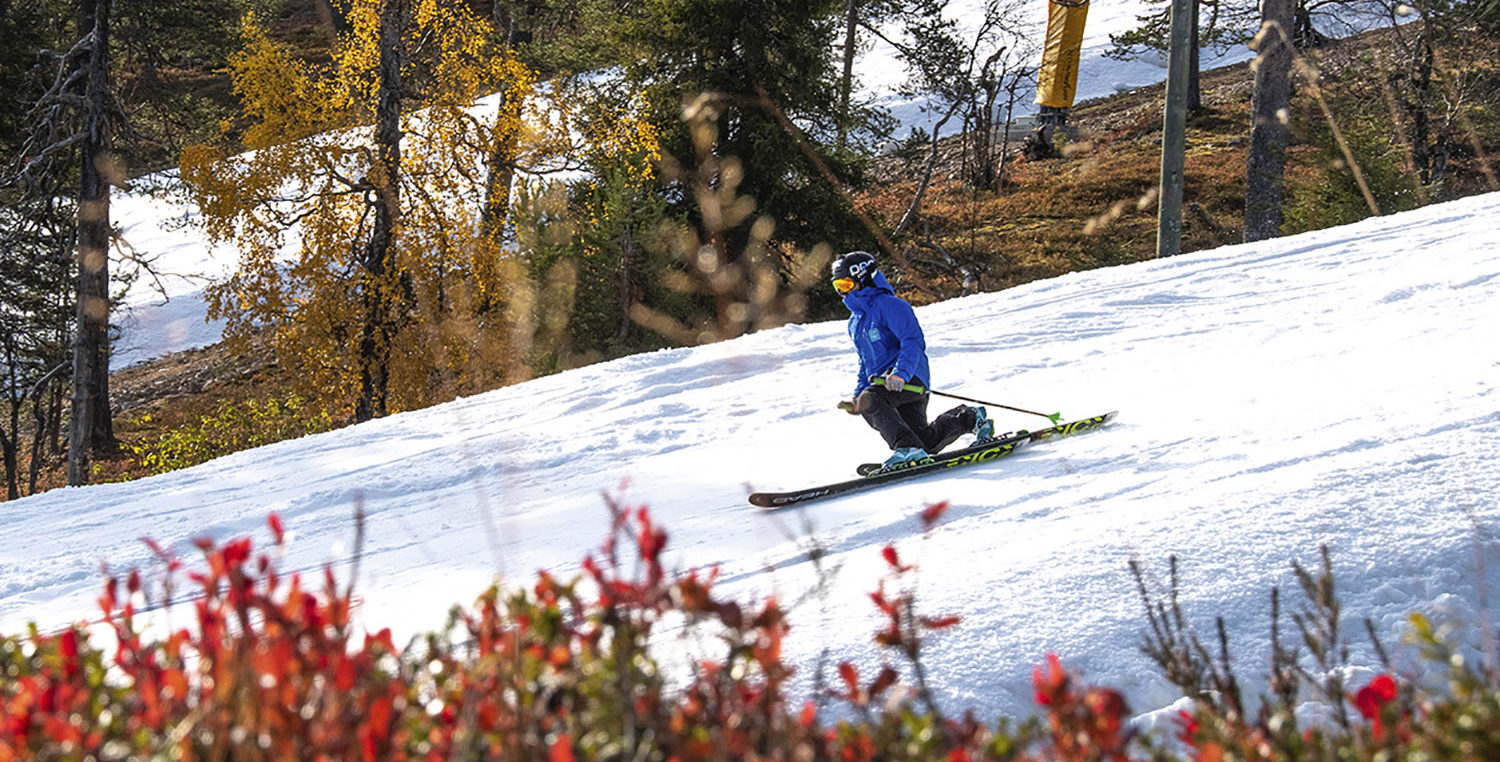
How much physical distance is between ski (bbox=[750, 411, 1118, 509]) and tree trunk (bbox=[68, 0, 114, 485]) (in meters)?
14.4

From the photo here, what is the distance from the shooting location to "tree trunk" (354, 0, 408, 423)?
52.0 feet

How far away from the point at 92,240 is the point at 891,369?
15.8m

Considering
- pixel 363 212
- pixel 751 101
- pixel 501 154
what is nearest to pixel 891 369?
pixel 501 154

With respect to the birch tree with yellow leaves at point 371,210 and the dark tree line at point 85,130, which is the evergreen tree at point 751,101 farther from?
the dark tree line at point 85,130

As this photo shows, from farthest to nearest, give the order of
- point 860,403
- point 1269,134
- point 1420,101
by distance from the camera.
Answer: point 1420,101, point 1269,134, point 860,403

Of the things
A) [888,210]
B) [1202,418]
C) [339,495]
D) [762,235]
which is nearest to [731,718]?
[1202,418]

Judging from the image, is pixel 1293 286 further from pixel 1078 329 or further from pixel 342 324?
pixel 342 324

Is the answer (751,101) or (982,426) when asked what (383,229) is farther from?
(982,426)

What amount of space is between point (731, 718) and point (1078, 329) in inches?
367

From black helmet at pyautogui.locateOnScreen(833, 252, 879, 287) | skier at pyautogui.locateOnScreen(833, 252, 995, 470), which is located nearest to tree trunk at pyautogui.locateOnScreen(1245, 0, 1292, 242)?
skier at pyautogui.locateOnScreen(833, 252, 995, 470)

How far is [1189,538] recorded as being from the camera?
13.8 ft

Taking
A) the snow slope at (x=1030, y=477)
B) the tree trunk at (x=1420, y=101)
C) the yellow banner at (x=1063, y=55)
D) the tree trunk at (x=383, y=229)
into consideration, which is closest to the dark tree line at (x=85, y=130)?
the tree trunk at (x=383, y=229)

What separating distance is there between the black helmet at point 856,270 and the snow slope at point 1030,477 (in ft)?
4.26

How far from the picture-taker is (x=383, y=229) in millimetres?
16250
